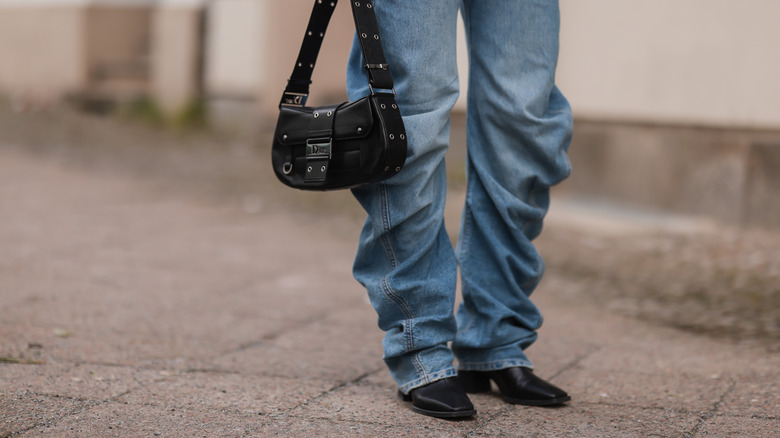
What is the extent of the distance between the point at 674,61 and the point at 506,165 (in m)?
2.94

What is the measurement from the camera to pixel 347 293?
10.8ft

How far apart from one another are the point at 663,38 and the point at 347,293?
2.35 metres

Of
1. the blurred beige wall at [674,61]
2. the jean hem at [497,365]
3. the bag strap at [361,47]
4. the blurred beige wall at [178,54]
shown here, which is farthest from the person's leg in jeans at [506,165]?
the blurred beige wall at [178,54]

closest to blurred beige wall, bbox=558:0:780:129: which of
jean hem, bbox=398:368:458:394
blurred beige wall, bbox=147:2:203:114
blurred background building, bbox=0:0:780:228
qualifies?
blurred background building, bbox=0:0:780:228

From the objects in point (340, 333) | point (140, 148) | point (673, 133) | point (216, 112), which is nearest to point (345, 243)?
point (340, 333)

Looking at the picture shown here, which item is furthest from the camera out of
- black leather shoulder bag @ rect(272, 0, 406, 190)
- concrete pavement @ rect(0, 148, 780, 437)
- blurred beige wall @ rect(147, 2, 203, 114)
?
blurred beige wall @ rect(147, 2, 203, 114)

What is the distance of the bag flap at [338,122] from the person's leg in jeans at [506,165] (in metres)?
0.34

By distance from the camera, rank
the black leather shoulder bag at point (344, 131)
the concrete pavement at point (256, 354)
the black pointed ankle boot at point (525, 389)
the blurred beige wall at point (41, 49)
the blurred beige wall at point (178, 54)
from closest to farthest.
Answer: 1. the black leather shoulder bag at point (344, 131)
2. the concrete pavement at point (256, 354)
3. the black pointed ankle boot at point (525, 389)
4. the blurred beige wall at point (178, 54)
5. the blurred beige wall at point (41, 49)

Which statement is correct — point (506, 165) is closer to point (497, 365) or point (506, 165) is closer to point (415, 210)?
point (415, 210)

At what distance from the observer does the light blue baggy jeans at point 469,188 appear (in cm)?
188

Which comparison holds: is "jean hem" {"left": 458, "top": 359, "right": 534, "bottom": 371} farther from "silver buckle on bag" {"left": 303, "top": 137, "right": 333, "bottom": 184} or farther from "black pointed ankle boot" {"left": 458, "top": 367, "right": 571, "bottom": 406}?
"silver buckle on bag" {"left": 303, "top": 137, "right": 333, "bottom": 184}

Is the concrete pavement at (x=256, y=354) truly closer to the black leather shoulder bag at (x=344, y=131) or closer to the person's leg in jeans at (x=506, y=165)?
the person's leg in jeans at (x=506, y=165)

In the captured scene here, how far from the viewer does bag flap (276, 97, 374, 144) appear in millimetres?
1801

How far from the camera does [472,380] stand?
2.14 m
